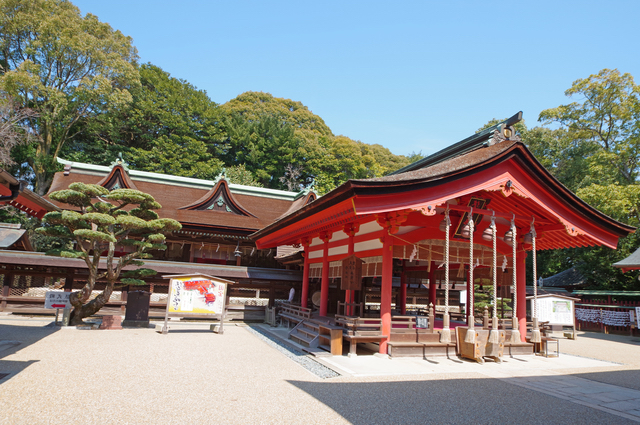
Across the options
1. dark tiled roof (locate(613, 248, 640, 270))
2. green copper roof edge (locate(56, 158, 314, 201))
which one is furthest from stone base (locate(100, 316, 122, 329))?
dark tiled roof (locate(613, 248, 640, 270))

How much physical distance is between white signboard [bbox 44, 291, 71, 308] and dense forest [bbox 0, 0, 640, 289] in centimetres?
1924

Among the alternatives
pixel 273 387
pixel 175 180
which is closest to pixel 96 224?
pixel 273 387

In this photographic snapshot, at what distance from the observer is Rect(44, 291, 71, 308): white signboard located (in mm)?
13310

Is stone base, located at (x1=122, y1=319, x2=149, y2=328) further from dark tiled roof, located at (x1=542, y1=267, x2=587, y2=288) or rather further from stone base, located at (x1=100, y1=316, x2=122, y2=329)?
dark tiled roof, located at (x1=542, y1=267, x2=587, y2=288)

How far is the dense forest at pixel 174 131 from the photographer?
85.2ft

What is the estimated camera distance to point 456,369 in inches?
345

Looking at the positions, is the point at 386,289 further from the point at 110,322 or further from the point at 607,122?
the point at 607,122

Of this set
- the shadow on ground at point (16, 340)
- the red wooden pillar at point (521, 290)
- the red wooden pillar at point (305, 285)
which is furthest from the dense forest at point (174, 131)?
the shadow on ground at point (16, 340)

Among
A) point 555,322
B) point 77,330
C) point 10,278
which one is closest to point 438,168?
point 555,322

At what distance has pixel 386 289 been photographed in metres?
9.90

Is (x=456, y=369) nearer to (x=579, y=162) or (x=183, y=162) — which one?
(x=579, y=162)

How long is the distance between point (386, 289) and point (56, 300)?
11517mm

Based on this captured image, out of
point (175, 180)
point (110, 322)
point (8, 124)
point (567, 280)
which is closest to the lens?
point (110, 322)

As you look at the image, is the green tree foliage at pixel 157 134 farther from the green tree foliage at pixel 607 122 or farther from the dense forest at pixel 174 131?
the green tree foliage at pixel 607 122
